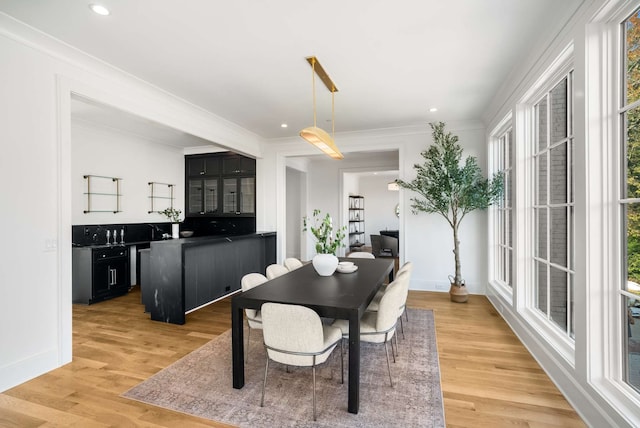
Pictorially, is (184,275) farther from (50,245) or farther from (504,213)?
(504,213)

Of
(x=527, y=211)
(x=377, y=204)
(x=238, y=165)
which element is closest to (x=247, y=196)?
(x=238, y=165)

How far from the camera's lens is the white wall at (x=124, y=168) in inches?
197

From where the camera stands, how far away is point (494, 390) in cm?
235

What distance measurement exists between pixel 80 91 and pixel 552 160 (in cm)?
436

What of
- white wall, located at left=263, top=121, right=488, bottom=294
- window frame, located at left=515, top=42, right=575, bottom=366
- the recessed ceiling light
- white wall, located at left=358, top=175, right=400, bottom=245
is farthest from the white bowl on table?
white wall, located at left=358, top=175, right=400, bottom=245

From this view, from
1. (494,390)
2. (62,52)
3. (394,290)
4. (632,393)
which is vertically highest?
(62,52)

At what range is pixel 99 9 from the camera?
7.32ft

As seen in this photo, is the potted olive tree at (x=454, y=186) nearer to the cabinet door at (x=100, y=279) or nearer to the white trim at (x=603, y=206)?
the white trim at (x=603, y=206)

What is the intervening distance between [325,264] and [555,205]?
206cm

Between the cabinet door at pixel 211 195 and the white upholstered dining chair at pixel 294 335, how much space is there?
199 inches

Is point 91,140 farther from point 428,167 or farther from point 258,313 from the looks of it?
point 428,167

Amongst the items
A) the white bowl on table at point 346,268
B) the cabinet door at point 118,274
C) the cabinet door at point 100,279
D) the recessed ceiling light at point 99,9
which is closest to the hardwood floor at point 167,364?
the cabinet door at point 100,279

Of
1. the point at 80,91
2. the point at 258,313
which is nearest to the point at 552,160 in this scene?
the point at 258,313

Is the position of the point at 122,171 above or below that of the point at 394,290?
above
